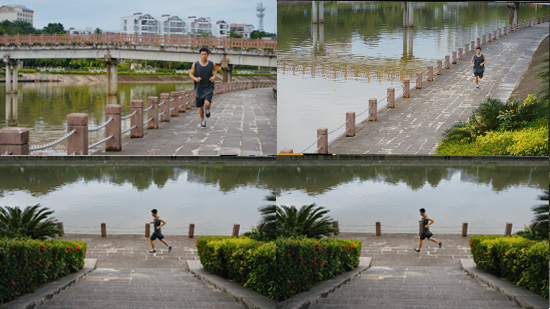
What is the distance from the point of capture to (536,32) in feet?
13.2

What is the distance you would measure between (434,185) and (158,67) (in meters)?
3.28

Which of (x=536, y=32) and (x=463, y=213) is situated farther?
(x=536, y=32)

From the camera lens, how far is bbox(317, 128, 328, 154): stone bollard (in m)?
3.53

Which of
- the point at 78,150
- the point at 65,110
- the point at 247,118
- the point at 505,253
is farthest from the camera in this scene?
the point at 65,110

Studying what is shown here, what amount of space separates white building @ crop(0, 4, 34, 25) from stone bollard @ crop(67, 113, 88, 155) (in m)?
1.02

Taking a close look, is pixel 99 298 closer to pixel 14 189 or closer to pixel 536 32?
pixel 14 189

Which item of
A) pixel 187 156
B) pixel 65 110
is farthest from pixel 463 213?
pixel 65 110

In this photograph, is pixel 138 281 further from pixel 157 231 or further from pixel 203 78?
pixel 203 78

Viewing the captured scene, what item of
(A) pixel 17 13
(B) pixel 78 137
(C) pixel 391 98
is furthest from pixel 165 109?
(C) pixel 391 98

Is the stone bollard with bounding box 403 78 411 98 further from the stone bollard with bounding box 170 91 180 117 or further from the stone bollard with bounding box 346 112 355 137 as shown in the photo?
the stone bollard with bounding box 170 91 180 117

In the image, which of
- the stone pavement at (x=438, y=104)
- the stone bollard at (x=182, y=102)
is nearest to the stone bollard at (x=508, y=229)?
the stone pavement at (x=438, y=104)

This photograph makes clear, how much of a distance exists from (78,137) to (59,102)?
2.31 m

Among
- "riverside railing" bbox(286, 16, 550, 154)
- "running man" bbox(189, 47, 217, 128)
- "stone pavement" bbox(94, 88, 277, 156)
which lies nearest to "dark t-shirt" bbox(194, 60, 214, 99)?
"running man" bbox(189, 47, 217, 128)

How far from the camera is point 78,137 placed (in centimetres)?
414
